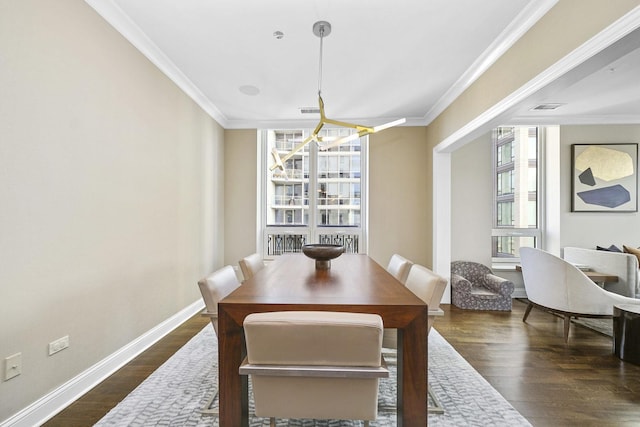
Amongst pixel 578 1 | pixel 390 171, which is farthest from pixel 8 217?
pixel 390 171

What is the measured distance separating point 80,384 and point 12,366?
1.73 feet

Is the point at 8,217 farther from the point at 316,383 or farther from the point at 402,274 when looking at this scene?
the point at 402,274

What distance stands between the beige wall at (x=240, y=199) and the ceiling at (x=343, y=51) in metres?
0.76

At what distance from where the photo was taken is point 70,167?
184cm

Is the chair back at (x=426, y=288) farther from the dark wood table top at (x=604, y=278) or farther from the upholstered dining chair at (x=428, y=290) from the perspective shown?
the dark wood table top at (x=604, y=278)

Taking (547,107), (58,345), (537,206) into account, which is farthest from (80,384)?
(537,206)

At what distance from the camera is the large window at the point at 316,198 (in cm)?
478

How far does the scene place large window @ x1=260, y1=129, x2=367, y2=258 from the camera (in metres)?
4.78

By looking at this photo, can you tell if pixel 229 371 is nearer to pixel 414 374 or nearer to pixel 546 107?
pixel 414 374

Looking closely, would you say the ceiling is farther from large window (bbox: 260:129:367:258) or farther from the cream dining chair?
the cream dining chair

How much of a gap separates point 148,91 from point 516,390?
12.3 ft

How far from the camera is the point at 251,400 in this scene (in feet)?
5.97

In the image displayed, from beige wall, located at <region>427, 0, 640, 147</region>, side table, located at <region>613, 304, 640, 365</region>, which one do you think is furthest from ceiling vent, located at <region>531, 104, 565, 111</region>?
side table, located at <region>613, 304, 640, 365</region>

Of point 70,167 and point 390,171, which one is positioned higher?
point 390,171
